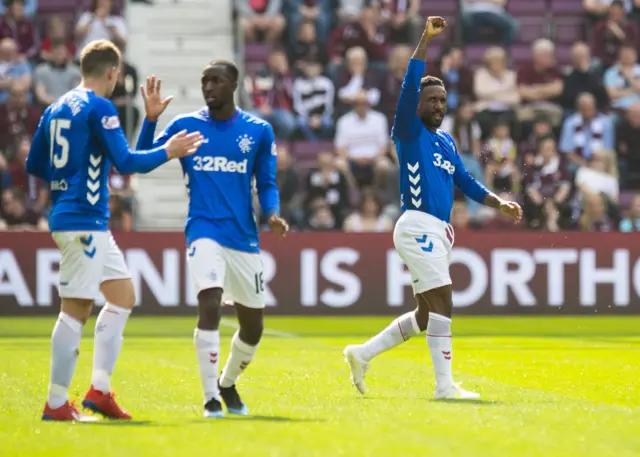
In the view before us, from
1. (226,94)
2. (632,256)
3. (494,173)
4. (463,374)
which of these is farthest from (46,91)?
(226,94)

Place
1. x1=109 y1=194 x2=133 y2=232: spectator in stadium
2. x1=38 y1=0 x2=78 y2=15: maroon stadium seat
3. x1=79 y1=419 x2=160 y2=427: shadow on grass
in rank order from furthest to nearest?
x1=38 y1=0 x2=78 y2=15: maroon stadium seat, x1=109 y1=194 x2=133 y2=232: spectator in stadium, x1=79 y1=419 x2=160 y2=427: shadow on grass

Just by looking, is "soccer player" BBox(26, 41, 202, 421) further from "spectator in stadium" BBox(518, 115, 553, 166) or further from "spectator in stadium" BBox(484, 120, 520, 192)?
"spectator in stadium" BBox(518, 115, 553, 166)

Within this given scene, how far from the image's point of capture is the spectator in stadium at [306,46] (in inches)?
849

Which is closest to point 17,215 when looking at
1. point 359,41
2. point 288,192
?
point 288,192

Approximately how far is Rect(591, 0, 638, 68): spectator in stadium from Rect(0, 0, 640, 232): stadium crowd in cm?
2

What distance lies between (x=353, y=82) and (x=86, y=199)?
14247 millimetres

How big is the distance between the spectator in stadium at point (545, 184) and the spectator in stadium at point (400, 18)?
312cm

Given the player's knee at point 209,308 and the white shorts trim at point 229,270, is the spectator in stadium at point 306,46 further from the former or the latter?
the player's knee at point 209,308

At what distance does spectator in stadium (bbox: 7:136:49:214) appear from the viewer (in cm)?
2003

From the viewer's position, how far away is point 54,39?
2123 cm

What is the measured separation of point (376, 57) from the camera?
21.8m

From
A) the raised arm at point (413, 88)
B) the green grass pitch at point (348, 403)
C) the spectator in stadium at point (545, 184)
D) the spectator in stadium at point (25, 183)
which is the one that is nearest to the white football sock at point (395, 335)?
the green grass pitch at point (348, 403)

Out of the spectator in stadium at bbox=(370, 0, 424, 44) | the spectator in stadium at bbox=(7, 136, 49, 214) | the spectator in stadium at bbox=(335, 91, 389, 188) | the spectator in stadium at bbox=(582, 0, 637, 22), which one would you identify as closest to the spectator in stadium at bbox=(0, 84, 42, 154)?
the spectator in stadium at bbox=(7, 136, 49, 214)

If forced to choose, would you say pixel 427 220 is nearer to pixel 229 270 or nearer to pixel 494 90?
pixel 229 270
